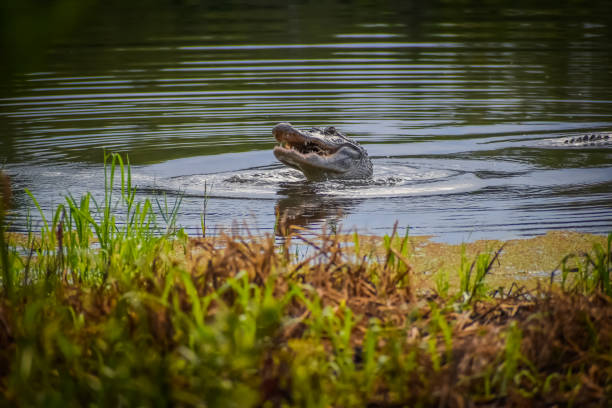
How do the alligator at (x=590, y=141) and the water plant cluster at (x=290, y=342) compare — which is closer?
the water plant cluster at (x=290, y=342)

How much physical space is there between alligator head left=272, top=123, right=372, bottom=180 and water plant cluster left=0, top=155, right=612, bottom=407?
444 cm

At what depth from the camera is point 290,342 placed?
2670 millimetres

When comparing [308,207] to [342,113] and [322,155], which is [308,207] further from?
[342,113]

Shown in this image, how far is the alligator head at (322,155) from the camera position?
25.7ft

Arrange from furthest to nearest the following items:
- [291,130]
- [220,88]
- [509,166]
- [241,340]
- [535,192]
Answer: [220,88] < [509,166] < [291,130] < [535,192] < [241,340]

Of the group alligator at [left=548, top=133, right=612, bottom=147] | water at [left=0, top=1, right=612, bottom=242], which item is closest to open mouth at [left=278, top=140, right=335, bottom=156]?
water at [left=0, top=1, right=612, bottom=242]

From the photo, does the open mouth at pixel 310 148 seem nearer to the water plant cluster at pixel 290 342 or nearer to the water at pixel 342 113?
the water at pixel 342 113

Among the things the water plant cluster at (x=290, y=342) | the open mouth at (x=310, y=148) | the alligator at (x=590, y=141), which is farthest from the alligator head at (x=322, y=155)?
the water plant cluster at (x=290, y=342)

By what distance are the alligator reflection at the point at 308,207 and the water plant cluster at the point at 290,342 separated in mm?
2356

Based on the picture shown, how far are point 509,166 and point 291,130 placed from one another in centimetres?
240

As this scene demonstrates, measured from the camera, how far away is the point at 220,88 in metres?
13.9

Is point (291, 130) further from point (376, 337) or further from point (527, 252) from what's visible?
point (376, 337)

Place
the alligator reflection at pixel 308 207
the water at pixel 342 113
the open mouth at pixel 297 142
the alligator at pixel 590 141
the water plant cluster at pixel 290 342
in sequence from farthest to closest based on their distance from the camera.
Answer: the alligator at pixel 590 141 → the open mouth at pixel 297 142 → the water at pixel 342 113 → the alligator reflection at pixel 308 207 → the water plant cluster at pixel 290 342

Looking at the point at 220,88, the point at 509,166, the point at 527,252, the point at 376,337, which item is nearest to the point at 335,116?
the point at 220,88
